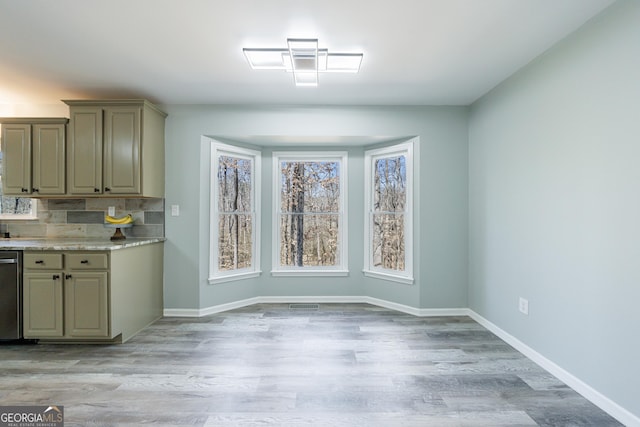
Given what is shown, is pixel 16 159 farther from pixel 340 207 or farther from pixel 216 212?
pixel 340 207

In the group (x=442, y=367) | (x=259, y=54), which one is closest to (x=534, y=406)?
(x=442, y=367)

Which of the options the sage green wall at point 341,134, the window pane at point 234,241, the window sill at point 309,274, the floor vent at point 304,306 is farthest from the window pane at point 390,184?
the window pane at point 234,241

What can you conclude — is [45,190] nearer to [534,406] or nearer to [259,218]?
[259,218]

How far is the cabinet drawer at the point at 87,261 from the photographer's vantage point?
9.78 feet

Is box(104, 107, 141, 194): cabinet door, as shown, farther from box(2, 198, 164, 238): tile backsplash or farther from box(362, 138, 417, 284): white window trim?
box(362, 138, 417, 284): white window trim

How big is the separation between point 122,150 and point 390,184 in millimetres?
3079

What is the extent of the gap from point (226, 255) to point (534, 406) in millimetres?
3357

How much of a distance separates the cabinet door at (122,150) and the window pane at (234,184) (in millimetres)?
965

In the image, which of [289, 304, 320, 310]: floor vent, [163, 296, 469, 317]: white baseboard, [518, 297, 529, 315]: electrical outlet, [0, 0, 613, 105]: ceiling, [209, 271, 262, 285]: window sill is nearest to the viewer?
[0, 0, 613, 105]: ceiling

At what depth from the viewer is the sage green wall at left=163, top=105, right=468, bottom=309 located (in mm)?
3887

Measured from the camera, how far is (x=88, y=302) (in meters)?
2.99

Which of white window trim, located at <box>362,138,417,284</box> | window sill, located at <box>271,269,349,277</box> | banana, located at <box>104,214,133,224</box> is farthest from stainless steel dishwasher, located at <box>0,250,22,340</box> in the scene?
white window trim, located at <box>362,138,417,284</box>

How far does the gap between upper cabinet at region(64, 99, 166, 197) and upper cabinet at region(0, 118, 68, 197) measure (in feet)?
0.42

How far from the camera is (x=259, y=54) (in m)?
2.64
